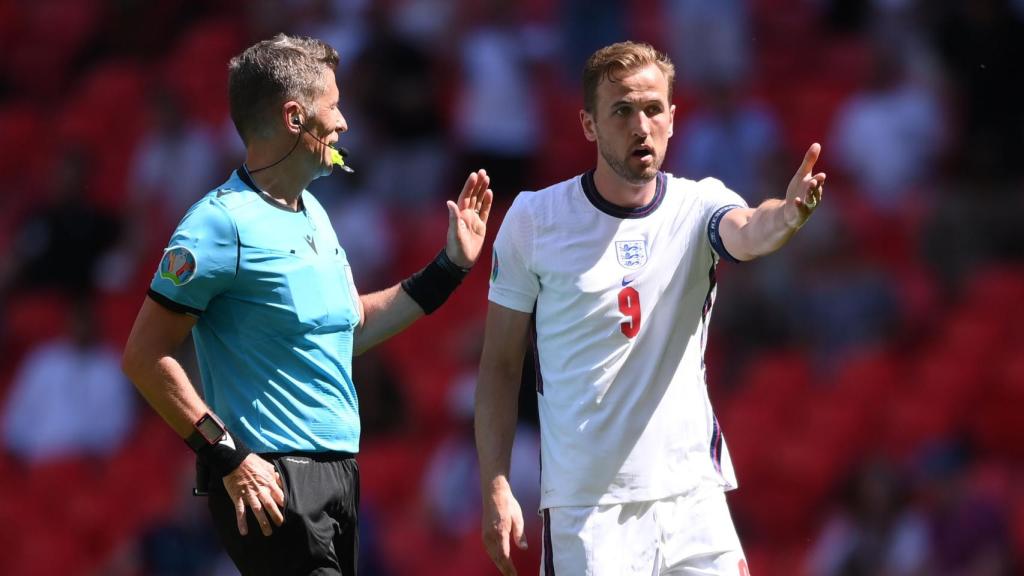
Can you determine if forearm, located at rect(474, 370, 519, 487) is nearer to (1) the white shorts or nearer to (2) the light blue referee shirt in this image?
(1) the white shorts

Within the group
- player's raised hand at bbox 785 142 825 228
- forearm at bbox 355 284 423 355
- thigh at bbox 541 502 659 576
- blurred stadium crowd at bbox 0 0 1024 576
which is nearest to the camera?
player's raised hand at bbox 785 142 825 228

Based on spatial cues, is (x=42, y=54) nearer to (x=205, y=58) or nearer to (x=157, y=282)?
(x=205, y=58)

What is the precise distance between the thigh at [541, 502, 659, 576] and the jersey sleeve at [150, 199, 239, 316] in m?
1.24

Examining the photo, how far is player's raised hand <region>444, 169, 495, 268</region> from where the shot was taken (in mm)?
5570

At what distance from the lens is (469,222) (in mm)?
5609

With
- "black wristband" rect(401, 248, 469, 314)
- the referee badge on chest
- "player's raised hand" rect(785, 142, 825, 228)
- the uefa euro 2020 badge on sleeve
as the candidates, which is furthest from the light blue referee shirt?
"player's raised hand" rect(785, 142, 825, 228)

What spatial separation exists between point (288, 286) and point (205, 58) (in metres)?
9.12

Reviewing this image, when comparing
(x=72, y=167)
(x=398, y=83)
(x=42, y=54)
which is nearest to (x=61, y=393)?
(x=72, y=167)

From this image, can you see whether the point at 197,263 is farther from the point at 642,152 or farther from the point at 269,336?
the point at 642,152

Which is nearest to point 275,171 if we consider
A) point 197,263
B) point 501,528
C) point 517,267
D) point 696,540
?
point 197,263

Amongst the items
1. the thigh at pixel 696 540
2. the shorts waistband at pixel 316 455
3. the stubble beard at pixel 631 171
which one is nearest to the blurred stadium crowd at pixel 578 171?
the thigh at pixel 696 540

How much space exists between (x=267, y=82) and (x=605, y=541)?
1669 mm

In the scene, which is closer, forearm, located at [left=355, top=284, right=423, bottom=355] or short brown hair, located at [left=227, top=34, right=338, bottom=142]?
short brown hair, located at [left=227, top=34, right=338, bottom=142]

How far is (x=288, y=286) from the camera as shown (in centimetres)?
499
